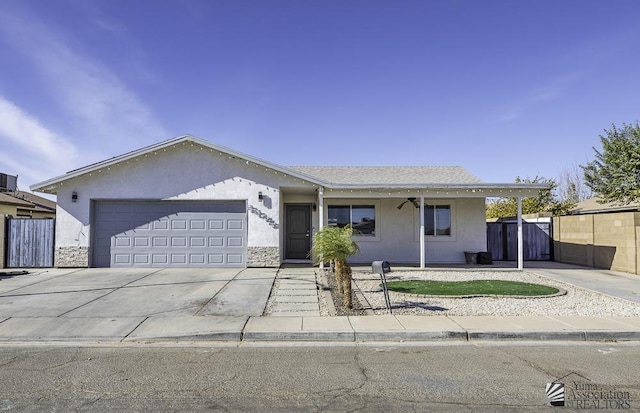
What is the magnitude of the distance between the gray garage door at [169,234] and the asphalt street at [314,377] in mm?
8082

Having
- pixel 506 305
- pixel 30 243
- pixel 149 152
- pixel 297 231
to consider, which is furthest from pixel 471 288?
pixel 30 243

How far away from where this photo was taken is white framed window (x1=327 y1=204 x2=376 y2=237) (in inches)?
639

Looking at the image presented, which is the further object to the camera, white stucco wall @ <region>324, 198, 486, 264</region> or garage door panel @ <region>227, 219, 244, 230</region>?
white stucco wall @ <region>324, 198, 486, 264</region>

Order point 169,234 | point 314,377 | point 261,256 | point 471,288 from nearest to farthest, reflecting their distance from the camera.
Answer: point 314,377
point 471,288
point 261,256
point 169,234

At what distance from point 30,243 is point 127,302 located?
8.25 metres

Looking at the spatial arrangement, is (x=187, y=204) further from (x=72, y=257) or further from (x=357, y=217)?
(x=357, y=217)

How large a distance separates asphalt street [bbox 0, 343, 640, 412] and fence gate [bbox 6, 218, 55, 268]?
965cm

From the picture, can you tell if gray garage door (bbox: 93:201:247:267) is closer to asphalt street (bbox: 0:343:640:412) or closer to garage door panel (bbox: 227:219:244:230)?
garage door panel (bbox: 227:219:244:230)

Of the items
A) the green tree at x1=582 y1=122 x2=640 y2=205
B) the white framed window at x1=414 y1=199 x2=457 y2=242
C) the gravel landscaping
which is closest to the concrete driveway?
the gravel landscaping

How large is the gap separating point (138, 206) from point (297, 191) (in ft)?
19.6

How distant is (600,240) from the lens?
15039 mm

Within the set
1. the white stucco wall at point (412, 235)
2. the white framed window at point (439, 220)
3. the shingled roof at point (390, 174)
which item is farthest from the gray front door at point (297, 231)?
the white framed window at point (439, 220)

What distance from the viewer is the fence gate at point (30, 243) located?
1391cm

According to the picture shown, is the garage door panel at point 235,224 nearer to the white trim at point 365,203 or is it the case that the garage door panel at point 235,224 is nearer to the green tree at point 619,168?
the white trim at point 365,203
